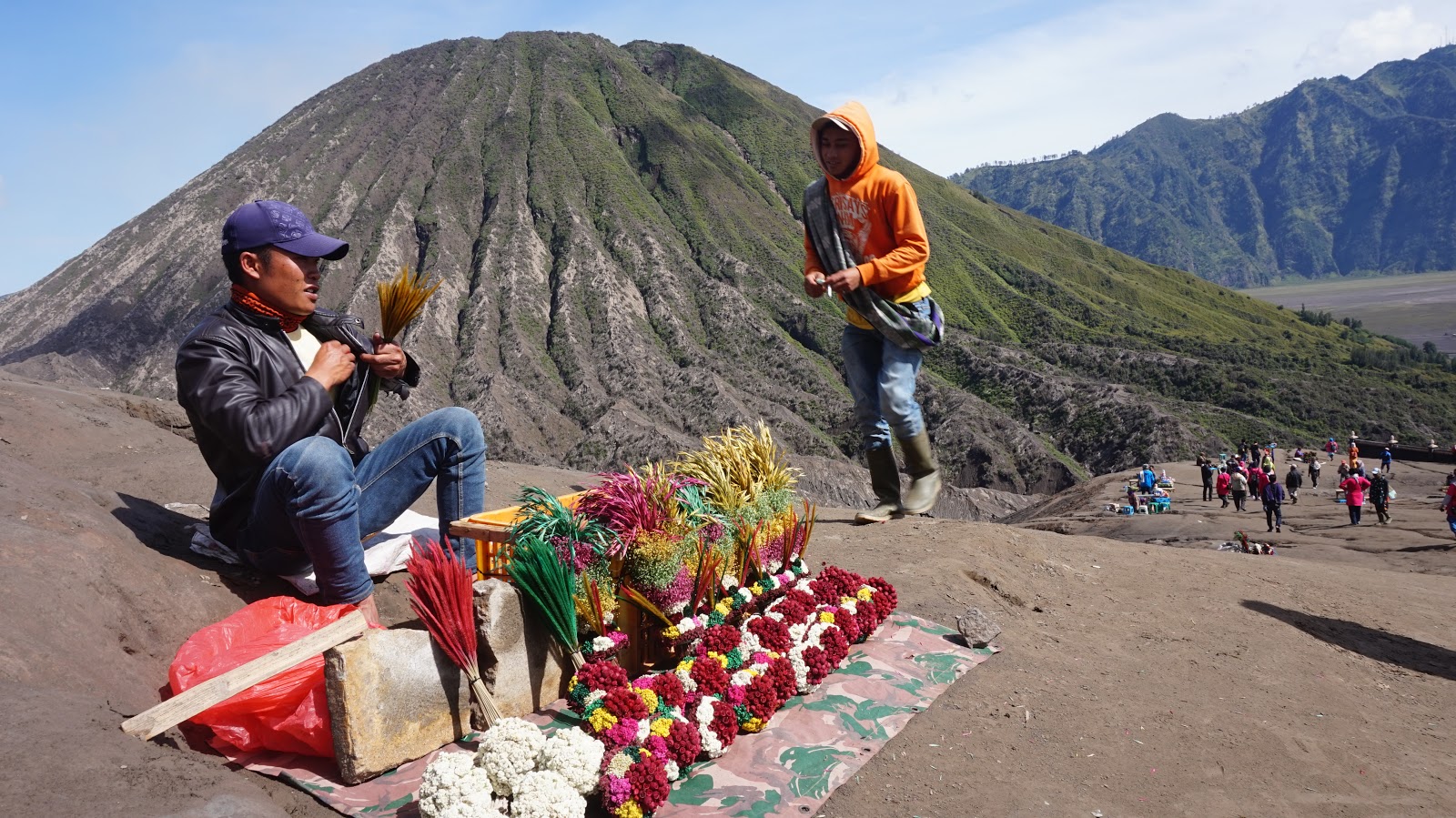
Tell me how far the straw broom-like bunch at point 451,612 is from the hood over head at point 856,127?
387 cm

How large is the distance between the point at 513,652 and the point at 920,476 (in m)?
4.06

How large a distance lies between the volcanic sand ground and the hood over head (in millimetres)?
2523

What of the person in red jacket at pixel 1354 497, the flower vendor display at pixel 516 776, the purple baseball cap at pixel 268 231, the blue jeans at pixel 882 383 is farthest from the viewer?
the person in red jacket at pixel 1354 497

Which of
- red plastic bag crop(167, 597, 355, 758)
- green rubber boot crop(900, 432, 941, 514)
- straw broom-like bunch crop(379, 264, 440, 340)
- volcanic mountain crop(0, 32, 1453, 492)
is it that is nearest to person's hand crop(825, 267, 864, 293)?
green rubber boot crop(900, 432, 941, 514)

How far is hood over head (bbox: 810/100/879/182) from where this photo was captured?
20.0ft

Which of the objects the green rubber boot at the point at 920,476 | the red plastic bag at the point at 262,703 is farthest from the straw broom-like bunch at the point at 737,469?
the red plastic bag at the point at 262,703

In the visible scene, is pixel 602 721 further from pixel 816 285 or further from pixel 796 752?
pixel 816 285

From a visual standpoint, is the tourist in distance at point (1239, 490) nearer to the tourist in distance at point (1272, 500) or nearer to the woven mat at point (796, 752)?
the tourist in distance at point (1272, 500)

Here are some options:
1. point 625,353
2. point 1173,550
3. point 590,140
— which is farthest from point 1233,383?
point 1173,550

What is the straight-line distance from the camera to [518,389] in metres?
38.9

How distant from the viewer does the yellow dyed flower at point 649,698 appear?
3.38 meters

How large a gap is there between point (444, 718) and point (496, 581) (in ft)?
1.65

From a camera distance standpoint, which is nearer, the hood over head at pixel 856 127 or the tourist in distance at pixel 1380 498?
the hood over head at pixel 856 127

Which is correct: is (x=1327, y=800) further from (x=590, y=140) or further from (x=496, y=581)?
(x=590, y=140)
